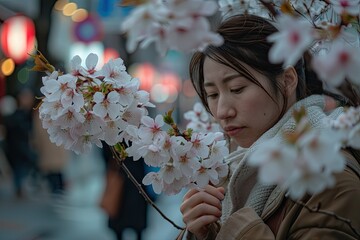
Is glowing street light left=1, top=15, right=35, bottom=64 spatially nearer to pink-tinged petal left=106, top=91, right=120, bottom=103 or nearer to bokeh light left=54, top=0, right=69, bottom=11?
bokeh light left=54, top=0, right=69, bottom=11

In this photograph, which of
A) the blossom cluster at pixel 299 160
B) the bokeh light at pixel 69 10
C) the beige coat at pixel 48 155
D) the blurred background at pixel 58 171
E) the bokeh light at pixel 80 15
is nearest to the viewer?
the blossom cluster at pixel 299 160

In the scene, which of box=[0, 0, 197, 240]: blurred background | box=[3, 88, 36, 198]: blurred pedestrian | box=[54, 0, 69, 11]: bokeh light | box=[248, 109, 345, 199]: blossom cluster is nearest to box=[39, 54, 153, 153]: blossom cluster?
box=[248, 109, 345, 199]: blossom cluster

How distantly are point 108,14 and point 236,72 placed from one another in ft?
31.4

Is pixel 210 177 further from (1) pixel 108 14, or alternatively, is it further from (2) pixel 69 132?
(1) pixel 108 14

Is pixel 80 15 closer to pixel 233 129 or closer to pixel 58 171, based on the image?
pixel 58 171

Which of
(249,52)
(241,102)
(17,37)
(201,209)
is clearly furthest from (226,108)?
(17,37)

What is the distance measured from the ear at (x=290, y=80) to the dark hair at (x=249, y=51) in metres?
0.02

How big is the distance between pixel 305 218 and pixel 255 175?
1.02 feet

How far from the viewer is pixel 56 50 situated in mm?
13500

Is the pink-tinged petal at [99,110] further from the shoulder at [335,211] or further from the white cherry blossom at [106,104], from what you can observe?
the shoulder at [335,211]

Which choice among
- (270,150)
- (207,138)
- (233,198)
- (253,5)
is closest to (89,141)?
(207,138)

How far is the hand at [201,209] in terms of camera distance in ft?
5.36

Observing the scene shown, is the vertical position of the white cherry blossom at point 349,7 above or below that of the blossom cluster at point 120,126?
above

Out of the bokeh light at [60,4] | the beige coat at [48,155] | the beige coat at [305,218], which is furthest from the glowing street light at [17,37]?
the beige coat at [305,218]
